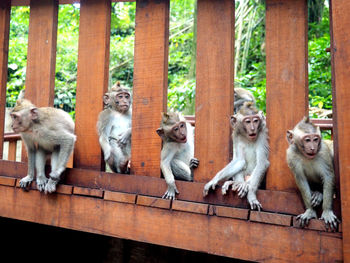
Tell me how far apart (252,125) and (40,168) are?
2.29m

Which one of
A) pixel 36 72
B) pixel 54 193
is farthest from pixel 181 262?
pixel 36 72

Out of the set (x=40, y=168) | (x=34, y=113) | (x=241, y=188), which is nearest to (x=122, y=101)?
(x=34, y=113)

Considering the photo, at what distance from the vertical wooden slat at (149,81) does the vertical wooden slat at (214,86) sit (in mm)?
339

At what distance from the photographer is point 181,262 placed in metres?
3.92

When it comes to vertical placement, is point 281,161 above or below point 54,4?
below

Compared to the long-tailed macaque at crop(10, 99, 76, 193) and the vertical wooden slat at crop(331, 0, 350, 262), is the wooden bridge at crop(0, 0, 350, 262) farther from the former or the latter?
the long-tailed macaque at crop(10, 99, 76, 193)

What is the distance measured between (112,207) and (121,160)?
3.63 feet

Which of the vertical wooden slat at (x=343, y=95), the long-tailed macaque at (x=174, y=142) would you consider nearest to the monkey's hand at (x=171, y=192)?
the long-tailed macaque at (x=174, y=142)

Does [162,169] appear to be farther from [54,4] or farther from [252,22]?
[252,22]

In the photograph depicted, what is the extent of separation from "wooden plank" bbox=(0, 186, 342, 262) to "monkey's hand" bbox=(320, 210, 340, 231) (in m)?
0.06

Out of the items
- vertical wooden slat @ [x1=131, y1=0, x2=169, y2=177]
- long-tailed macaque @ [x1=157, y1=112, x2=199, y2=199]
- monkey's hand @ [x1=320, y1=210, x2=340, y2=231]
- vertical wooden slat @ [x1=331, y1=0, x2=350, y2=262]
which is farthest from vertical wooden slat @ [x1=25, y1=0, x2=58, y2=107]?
monkey's hand @ [x1=320, y1=210, x2=340, y2=231]

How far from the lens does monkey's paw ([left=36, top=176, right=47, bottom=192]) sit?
12.0ft

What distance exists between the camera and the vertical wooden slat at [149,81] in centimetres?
323

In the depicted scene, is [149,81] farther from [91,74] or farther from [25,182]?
[25,182]
